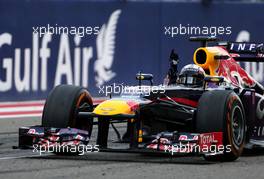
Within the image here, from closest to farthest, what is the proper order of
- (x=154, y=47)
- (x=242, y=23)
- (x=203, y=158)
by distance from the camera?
(x=203, y=158), (x=154, y=47), (x=242, y=23)

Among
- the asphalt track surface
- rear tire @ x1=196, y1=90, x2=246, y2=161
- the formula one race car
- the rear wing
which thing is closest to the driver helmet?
the formula one race car

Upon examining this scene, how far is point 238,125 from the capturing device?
1044 centimetres

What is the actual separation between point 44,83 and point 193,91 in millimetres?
6239

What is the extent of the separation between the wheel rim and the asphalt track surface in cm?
26

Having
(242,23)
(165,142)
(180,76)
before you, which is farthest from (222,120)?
(242,23)

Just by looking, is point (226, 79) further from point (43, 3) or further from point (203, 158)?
point (43, 3)

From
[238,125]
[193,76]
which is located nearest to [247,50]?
[193,76]

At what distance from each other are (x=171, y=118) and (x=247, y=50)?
231cm

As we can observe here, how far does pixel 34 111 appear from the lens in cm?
1619

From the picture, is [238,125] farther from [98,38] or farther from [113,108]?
[98,38]

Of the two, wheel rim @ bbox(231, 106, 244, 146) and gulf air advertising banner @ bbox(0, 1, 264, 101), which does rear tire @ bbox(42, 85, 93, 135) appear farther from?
gulf air advertising banner @ bbox(0, 1, 264, 101)

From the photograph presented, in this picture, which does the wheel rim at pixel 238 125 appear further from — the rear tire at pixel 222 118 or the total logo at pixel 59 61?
the total logo at pixel 59 61

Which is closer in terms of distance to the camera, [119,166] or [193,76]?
[119,166]

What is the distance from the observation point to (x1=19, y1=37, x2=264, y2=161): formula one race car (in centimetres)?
992
